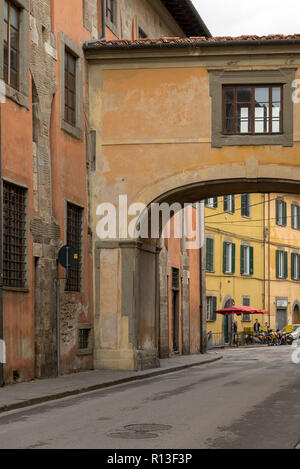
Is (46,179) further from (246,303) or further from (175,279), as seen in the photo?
(246,303)

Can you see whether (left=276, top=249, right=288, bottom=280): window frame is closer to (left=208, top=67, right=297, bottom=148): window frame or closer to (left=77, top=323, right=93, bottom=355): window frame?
(left=208, top=67, right=297, bottom=148): window frame

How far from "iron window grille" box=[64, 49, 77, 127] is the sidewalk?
634 centimetres

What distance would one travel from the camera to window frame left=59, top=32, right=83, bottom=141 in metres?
20.7

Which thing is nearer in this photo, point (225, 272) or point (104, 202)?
point (104, 202)

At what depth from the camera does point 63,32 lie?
68.5ft

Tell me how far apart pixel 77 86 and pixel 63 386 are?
8680 mm

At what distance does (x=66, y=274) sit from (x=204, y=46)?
6.89 m

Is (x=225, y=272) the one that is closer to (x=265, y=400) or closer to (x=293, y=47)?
(x=293, y=47)

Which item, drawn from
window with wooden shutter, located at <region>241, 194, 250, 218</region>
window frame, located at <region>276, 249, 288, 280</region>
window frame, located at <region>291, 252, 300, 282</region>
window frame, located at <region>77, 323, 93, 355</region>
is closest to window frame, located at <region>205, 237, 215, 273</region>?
window with wooden shutter, located at <region>241, 194, 250, 218</region>

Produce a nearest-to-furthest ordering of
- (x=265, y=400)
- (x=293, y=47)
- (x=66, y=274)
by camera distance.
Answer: (x=265, y=400) < (x=66, y=274) < (x=293, y=47)

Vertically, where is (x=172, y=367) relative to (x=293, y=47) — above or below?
below

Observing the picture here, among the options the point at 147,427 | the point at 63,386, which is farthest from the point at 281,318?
the point at 147,427
